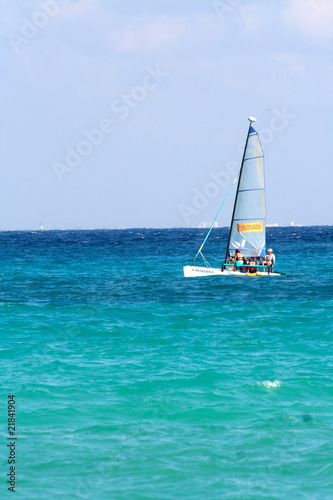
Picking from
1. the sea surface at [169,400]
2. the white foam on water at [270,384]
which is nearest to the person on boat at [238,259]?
the sea surface at [169,400]

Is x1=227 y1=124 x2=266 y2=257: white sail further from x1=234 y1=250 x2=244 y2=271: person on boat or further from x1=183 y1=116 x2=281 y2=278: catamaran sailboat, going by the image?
x1=234 y1=250 x2=244 y2=271: person on boat

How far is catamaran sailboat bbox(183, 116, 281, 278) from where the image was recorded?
5056 cm

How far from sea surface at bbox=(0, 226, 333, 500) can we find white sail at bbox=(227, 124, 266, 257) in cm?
1581

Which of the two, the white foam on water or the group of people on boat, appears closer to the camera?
the white foam on water

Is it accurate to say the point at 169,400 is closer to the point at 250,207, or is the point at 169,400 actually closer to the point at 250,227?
the point at 250,227

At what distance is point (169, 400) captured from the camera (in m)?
17.5

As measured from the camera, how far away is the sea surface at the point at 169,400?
12836 millimetres

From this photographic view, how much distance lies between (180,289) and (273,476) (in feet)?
102

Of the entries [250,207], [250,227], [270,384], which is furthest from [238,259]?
[270,384]

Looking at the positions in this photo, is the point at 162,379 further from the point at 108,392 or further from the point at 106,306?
the point at 106,306

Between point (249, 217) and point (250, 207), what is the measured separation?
821 mm

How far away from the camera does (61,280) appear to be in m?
51.7

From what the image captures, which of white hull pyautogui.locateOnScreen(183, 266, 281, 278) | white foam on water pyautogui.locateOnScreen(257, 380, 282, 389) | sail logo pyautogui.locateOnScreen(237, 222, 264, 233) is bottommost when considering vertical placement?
white foam on water pyautogui.locateOnScreen(257, 380, 282, 389)

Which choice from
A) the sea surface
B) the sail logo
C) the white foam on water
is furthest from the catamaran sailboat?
the white foam on water
